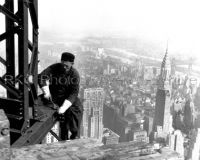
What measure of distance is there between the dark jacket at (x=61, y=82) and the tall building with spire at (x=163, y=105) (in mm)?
27647

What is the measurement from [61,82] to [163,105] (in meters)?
31.9

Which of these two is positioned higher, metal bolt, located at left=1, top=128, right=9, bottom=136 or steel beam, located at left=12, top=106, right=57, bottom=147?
metal bolt, located at left=1, top=128, right=9, bottom=136

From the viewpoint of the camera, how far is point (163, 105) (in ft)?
112

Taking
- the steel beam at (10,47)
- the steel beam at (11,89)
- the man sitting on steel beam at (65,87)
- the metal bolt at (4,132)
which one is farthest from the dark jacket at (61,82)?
the metal bolt at (4,132)

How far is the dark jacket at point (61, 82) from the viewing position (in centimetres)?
342

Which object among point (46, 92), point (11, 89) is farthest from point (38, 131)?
point (46, 92)

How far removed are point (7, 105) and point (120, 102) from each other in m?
35.2

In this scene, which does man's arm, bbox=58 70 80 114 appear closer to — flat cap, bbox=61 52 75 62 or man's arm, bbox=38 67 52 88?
flat cap, bbox=61 52 75 62

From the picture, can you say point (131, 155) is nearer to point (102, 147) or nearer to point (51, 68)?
point (102, 147)

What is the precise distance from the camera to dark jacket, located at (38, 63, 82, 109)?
3416 mm

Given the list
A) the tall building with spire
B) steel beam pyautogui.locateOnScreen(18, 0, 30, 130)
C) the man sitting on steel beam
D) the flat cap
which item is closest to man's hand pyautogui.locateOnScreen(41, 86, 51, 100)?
the man sitting on steel beam

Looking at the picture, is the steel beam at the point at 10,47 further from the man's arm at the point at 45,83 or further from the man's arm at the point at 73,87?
the man's arm at the point at 73,87

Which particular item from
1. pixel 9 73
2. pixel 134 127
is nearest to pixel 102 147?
pixel 9 73

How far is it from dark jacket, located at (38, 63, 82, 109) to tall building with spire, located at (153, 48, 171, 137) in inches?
1088
